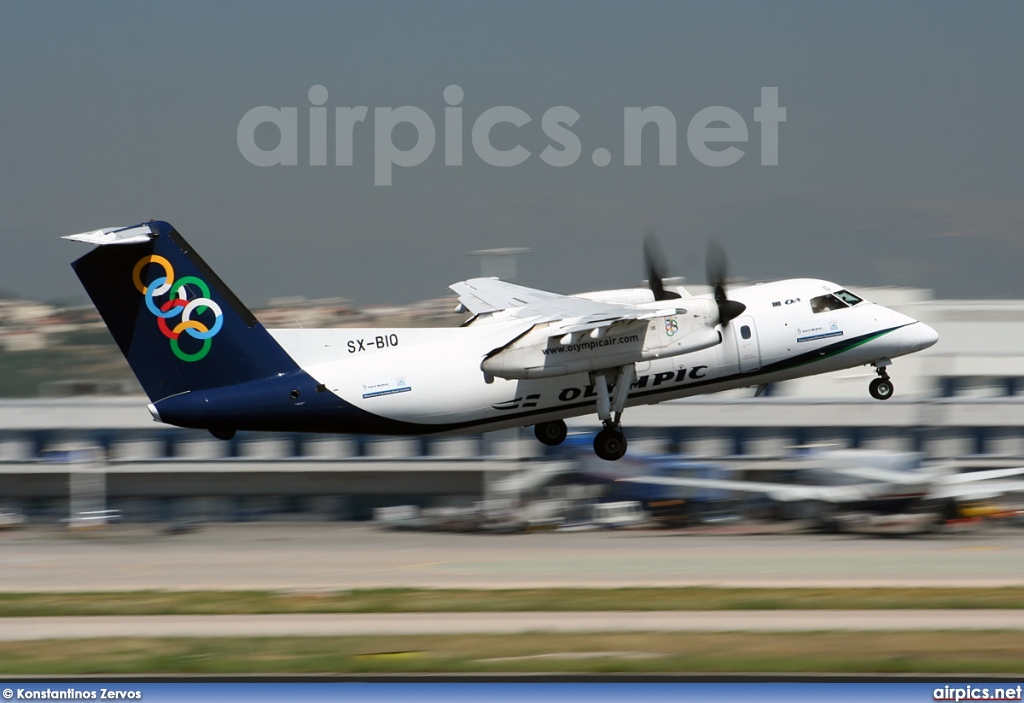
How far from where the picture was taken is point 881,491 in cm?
3628

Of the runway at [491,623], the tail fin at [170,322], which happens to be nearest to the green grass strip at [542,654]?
the runway at [491,623]

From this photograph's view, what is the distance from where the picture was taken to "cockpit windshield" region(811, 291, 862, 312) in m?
23.0

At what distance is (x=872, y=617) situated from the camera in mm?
22719

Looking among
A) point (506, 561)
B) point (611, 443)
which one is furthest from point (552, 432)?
point (506, 561)

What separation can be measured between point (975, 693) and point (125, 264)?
15564 mm

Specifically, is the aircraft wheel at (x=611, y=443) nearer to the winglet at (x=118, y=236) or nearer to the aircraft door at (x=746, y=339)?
the aircraft door at (x=746, y=339)

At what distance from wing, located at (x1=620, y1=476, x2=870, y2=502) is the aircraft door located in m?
15.7

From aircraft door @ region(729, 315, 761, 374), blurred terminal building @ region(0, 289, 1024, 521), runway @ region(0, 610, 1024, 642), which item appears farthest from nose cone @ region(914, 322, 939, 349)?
blurred terminal building @ region(0, 289, 1024, 521)

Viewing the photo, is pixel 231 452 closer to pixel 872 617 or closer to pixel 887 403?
→ pixel 887 403

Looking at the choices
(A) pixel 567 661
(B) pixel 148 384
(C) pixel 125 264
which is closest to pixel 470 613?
(A) pixel 567 661

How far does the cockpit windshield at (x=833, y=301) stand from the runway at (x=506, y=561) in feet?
24.5

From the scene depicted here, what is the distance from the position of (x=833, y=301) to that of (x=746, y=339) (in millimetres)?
2028

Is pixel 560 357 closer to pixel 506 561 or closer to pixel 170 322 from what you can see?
pixel 170 322

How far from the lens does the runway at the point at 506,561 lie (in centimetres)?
2906
